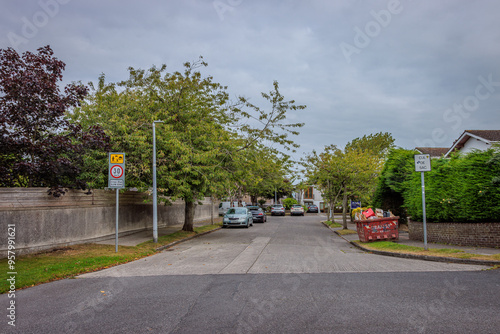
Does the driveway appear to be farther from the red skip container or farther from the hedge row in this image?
the hedge row

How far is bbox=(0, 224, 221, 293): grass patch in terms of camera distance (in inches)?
323

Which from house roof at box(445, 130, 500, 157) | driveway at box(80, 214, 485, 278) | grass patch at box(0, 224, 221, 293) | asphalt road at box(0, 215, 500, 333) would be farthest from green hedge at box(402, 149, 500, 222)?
house roof at box(445, 130, 500, 157)

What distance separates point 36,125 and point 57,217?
323cm

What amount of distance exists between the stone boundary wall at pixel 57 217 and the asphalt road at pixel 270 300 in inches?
147

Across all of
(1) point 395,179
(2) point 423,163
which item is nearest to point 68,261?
(2) point 423,163

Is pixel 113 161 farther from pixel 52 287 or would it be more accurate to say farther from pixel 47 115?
pixel 52 287

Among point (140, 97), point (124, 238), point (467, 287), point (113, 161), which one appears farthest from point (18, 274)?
point (140, 97)

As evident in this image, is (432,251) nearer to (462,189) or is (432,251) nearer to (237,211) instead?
(462,189)

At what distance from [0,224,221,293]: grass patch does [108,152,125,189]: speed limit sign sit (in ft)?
7.69

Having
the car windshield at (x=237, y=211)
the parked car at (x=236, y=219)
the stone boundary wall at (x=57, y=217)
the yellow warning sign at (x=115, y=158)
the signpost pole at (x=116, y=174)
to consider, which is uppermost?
the yellow warning sign at (x=115, y=158)

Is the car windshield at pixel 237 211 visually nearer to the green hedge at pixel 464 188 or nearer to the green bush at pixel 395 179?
the green bush at pixel 395 179

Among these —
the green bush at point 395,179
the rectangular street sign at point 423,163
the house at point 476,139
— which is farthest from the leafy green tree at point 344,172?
the rectangular street sign at point 423,163

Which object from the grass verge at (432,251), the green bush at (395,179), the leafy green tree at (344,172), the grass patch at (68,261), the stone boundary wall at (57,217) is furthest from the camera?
the leafy green tree at (344,172)

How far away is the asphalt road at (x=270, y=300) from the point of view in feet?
15.3
